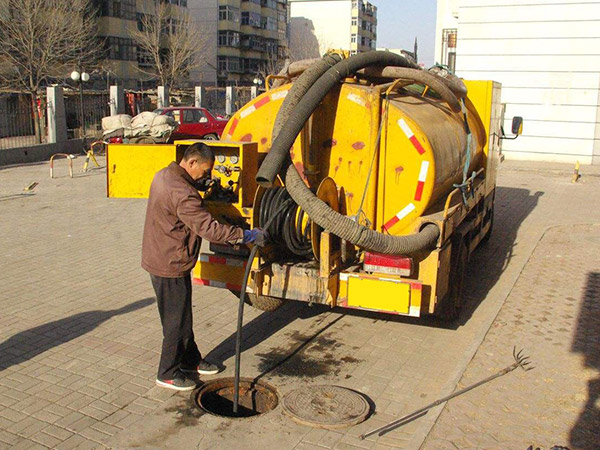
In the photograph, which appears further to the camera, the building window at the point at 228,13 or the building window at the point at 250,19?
the building window at the point at 250,19

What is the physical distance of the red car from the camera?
23.9 m

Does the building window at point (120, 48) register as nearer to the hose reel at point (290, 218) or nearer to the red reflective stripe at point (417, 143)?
the hose reel at point (290, 218)

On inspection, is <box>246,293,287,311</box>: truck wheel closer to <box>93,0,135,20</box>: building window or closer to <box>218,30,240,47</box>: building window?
<box>93,0,135,20</box>: building window

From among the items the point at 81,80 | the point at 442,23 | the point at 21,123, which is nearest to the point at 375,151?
the point at 21,123

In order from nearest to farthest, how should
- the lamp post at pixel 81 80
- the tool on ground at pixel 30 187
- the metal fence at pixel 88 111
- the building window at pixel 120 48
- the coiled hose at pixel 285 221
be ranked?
the coiled hose at pixel 285 221 < the tool on ground at pixel 30 187 < the lamp post at pixel 81 80 < the metal fence at pixel 88 111 < the building window at pixel 120 48

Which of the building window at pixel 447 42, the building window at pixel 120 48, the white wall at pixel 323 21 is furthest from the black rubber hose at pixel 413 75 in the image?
the white wall at pixel 323 21

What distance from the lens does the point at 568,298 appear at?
7918 millimetres

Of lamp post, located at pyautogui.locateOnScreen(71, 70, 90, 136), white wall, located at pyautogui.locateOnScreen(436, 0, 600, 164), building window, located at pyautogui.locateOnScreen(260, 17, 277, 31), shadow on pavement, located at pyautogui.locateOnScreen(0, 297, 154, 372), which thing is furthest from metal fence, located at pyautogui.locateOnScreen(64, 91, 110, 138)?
building window, located at pyautogui.locateOnScreen(260, 17, 277, 31)

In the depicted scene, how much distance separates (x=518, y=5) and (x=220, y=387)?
2295 cm

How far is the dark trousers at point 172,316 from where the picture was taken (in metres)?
5.02

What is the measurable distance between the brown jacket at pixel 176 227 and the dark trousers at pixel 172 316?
0.11 meters

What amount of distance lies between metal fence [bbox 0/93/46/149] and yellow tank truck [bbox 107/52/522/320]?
18.7 meters

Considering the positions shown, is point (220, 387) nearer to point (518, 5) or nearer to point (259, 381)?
point (259, 381)

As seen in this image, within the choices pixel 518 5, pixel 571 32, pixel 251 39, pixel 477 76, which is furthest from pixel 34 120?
pixel 251 39
